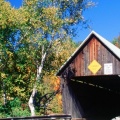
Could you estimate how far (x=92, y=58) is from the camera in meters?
17.3

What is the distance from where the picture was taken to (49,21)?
28.2 metres

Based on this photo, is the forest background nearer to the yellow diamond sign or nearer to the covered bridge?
the covered bridge

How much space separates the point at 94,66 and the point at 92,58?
52 centimetres

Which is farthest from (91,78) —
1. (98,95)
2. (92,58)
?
(92,58)

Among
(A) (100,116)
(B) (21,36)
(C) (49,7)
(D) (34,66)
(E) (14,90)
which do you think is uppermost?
(C) (49,7)

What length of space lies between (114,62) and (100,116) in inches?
259

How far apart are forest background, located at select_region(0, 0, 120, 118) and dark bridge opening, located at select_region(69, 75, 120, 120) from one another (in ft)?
23.0

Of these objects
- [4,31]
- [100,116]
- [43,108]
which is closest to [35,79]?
[43,108]

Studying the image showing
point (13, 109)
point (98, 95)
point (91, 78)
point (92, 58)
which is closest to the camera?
point (92, 58)

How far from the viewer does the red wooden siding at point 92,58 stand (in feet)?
54.0

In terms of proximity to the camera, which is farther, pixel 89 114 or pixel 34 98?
pixel 34 98

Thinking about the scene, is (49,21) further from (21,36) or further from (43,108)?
(43,108)

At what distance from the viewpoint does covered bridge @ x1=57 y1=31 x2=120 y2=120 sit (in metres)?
16.7

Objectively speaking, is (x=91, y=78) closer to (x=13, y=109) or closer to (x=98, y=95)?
(x=98, y=95)
